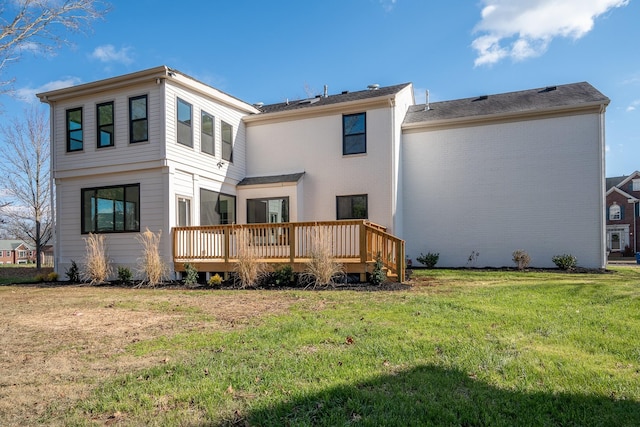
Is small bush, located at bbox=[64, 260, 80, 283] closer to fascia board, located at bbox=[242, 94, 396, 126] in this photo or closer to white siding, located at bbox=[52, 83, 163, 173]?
white siding, located at bbox=[52, 83, 163, 173]

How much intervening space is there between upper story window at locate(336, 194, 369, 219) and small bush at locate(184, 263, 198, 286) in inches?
203

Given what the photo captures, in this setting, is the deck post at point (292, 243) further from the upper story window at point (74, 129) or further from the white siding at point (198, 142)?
the upper story window at point (74, 129)

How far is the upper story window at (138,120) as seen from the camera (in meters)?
11.6

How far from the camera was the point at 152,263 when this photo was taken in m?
10.4

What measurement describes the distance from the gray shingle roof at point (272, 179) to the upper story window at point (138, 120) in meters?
3.76

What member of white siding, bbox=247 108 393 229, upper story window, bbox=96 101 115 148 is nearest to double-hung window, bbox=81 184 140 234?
upper story window, bbox=96 101 115 148

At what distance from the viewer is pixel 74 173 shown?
12.4 meters

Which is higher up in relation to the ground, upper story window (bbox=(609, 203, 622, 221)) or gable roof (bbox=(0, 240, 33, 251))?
upper story window (bbox=(609, 203, 622, 221))

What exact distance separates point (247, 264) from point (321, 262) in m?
1.96

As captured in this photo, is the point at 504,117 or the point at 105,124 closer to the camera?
the point at 105,124

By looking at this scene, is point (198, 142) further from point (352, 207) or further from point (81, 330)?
point (81, 330)

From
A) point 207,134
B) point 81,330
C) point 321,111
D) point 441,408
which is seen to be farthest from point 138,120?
point 441,408

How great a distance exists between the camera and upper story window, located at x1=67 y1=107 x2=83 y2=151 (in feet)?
Result: 41.2

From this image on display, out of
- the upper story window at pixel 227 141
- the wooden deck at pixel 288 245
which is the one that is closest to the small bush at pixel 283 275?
the wooden deck at pixel 288 245
